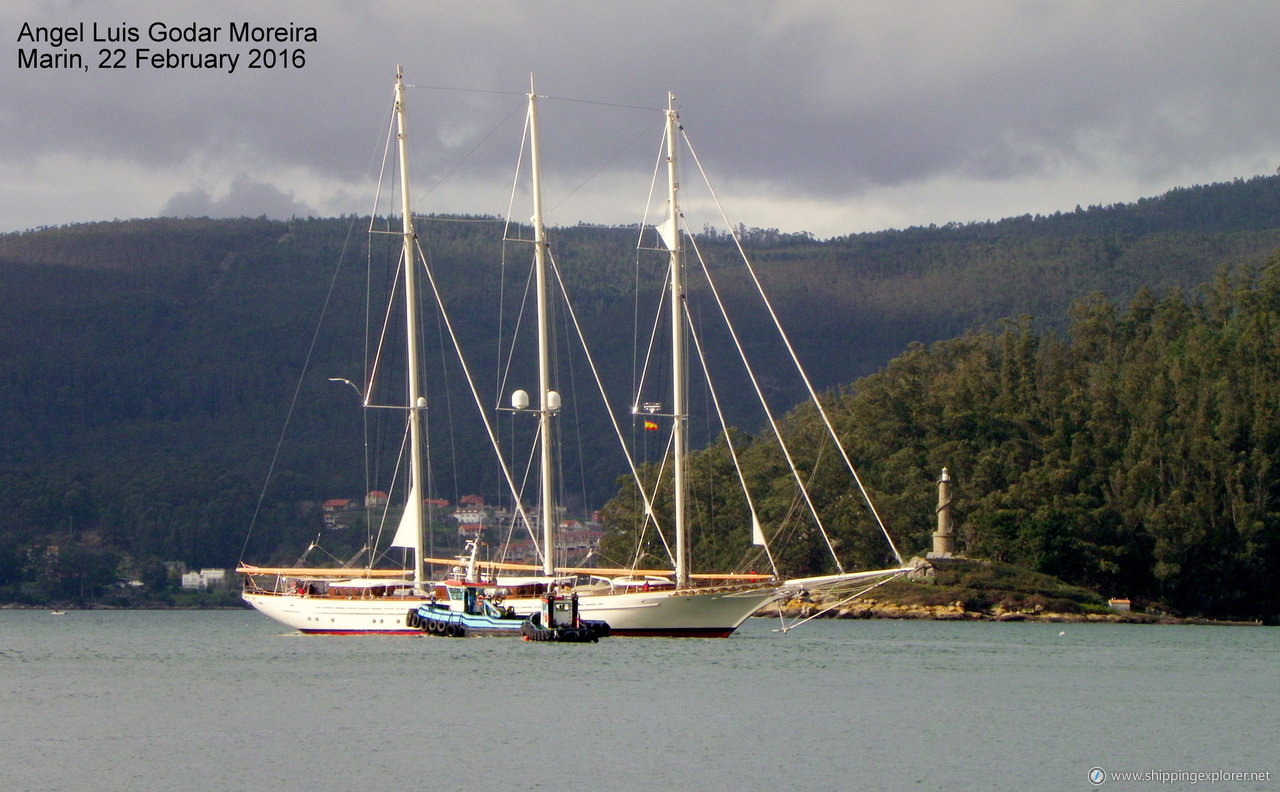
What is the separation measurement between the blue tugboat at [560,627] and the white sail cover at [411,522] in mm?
5748

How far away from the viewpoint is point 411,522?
65.2 metres

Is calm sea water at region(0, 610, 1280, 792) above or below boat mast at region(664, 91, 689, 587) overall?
below

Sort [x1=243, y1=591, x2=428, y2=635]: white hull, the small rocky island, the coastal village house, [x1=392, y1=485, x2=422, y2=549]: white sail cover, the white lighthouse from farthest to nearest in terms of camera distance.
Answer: the coastal village house → the small rocky island → the white lighthouse → [x1=392, y1=485, x2=422, y2=549]: white sail cover → [x1=243, y1=591, x2=428, y2=635]: white hull

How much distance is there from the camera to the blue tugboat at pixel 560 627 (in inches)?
2381

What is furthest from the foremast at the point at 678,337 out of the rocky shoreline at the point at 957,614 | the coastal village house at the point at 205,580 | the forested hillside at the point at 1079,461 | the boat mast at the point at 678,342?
the coastal village house at the point at 205,580

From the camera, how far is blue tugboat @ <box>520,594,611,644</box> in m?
60.5

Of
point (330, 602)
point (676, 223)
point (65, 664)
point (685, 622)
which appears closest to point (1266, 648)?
point (685, 622)

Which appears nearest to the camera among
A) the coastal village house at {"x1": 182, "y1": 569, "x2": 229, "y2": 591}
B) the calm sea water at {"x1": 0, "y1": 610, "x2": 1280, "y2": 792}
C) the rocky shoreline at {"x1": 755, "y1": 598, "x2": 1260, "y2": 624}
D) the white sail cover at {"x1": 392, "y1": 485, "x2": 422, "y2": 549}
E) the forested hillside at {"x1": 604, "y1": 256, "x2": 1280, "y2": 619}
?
the calm sea water at {"x1": 0, "y1": 610, "x2": 1280, "y2": 792}

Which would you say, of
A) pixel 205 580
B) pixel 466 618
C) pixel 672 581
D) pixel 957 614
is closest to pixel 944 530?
pixel 957 614

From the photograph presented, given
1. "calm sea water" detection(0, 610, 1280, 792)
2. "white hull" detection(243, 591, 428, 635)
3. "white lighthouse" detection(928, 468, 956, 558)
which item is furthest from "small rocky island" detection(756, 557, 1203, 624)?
"white hull" detection(243, 591, 428, 635)

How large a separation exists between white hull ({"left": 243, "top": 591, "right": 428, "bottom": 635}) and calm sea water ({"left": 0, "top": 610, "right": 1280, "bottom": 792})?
988mm

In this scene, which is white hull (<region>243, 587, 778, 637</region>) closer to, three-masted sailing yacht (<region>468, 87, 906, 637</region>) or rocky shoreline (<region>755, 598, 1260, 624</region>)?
three-masted sailing yacht (<region>468, 87, 906, 637</region>)

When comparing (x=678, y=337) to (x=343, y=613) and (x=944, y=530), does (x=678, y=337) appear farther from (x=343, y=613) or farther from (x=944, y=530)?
(x=944, y=530)

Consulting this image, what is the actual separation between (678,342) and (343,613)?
Answer: 16.8 metres
